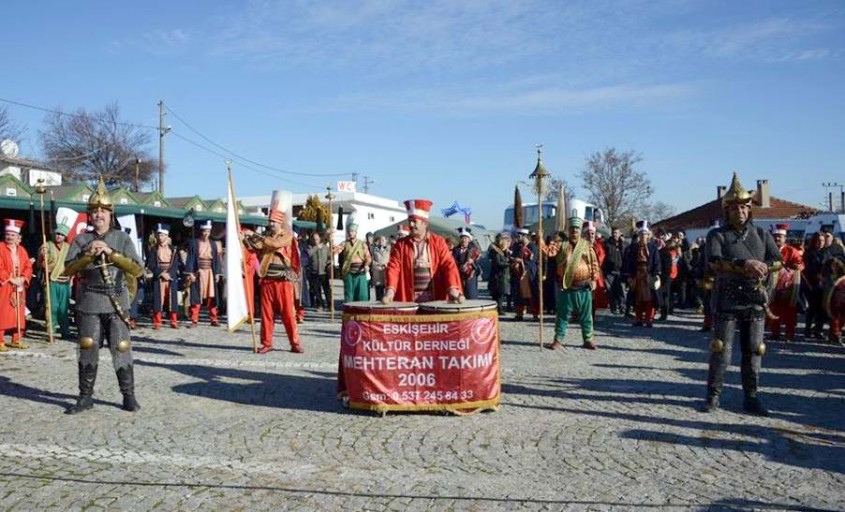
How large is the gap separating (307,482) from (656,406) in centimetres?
357

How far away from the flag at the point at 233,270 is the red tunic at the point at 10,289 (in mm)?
3405

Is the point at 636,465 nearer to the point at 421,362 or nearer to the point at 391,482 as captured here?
the point at 391,482

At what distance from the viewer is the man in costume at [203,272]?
43.2ft

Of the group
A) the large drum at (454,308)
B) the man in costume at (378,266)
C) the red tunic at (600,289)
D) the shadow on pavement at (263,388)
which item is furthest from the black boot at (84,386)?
the man in costume at (378,266)

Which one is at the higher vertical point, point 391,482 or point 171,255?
point 171,255

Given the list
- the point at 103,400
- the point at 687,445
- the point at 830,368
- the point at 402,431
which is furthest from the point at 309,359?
the point at 830,368

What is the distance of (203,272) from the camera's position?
43.4ft

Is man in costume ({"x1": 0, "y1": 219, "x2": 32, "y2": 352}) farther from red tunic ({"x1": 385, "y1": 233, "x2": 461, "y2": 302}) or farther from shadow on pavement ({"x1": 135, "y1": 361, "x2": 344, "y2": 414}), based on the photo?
red tunic ({"x1": 385, "y1": 233, "x2": 461, "y2": 302})

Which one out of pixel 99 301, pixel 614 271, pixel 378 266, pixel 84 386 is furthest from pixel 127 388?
pixel 614 271

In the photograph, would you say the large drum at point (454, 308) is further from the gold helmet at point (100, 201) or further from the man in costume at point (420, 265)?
the gold helmet at point (100, 201)

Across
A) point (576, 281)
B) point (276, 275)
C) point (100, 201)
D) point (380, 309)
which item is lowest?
point (380, 309)

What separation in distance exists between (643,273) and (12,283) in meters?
10.4

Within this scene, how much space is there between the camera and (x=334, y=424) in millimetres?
6113

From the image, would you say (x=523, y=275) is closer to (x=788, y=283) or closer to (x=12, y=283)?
(x=788, y=283)
